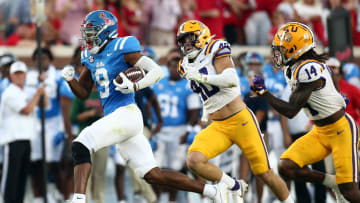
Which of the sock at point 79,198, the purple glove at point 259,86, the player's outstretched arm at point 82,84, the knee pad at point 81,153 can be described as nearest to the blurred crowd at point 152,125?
the player's outstretched arm at point 82,84

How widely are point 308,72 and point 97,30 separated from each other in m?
2.00

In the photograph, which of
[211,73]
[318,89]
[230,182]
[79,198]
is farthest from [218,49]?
[79,198]

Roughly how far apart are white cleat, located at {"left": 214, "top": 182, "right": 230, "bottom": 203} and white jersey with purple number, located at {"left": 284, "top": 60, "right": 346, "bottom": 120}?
1.09m

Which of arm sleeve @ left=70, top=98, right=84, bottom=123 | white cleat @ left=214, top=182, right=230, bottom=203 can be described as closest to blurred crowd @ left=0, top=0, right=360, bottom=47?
arm sleeve @ left=70, top=98, right=84, bottom=123

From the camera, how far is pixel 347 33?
35.3 ft

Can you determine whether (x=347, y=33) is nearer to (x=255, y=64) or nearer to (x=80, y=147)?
(x=255, y=64)

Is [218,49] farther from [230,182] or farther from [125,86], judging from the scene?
[230,182]

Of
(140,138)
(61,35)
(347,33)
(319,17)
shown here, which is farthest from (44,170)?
(319,17)

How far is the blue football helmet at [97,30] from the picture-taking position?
688 centimetres

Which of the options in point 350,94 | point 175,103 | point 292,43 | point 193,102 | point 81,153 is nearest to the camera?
point 81,153

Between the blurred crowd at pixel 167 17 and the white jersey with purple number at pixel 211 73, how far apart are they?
14.8 feet

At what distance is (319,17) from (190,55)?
271 inches

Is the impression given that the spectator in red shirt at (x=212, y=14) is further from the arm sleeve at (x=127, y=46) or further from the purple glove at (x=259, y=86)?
the purple glove at (x=259, y=86)

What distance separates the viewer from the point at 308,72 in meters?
6.70
